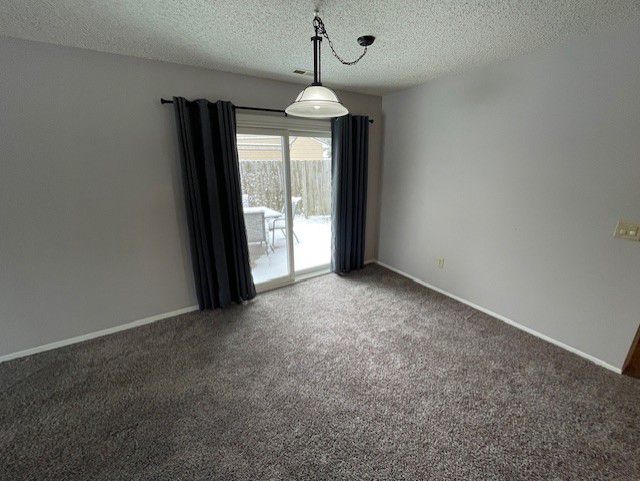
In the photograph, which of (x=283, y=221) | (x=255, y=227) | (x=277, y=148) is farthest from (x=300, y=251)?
(x=277, y=148)

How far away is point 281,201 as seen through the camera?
3.08 m

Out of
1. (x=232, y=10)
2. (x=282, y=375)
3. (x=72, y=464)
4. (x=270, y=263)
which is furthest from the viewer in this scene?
(x=270, y=263)

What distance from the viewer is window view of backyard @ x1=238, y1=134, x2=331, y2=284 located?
2.84 m

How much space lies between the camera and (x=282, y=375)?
1.91 m

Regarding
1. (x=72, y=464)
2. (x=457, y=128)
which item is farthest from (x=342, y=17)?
(x=72, y=464)

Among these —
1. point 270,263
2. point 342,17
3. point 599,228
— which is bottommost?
point 270,263

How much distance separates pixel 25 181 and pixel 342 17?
7.78 ft

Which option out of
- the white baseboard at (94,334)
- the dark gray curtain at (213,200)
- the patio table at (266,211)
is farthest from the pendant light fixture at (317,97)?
the white baseboard at (94,334)

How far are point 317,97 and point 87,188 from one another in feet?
6.34

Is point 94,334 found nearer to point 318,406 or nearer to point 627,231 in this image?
point 318,406

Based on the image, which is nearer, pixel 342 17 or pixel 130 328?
pixel 342 17

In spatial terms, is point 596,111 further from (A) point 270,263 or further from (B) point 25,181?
(B) point 25,181

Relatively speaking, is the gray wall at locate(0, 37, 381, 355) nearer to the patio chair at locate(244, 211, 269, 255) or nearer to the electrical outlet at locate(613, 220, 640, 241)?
the patio chair at locate(244, 211, 269, 255)

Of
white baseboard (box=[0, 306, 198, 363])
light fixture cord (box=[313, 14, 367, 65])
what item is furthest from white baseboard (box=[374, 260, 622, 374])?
white baseboard (box=[0, 306, 198, 363])
